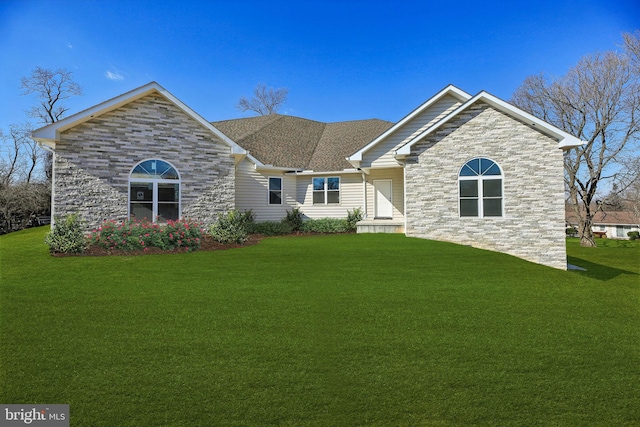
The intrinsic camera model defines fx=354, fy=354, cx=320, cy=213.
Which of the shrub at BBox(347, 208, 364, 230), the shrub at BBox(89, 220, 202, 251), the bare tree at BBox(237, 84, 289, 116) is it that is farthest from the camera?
the bare tree at BBox(237, 84, 289, 116)

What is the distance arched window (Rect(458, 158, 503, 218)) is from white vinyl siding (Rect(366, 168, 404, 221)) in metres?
6.26

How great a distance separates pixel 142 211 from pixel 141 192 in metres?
0.76

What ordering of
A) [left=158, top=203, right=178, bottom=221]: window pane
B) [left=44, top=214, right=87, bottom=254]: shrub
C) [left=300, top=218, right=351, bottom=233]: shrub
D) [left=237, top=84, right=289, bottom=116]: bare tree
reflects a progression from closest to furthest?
1. [left=44, top=214, right=87, bottom=254]: shrub
2. [left=158, top=203, right=178, bottom=221]: window pane
3. [left=300, top=218, right=351, bottom=233]: shrub
4. [left=237, top=84, right=289, bottom=116]: bare tree

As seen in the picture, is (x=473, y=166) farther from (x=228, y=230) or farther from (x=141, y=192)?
(x=141, y=192)

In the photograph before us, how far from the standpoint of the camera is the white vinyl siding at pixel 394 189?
19203mm

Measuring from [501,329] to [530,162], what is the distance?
886cm

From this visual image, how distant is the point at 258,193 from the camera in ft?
62.7

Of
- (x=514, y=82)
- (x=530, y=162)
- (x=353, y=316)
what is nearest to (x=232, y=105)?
(x=514, y=82)

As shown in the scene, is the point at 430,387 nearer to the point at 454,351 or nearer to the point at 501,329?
the point at 454,351

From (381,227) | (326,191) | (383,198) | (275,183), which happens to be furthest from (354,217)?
(275,183)

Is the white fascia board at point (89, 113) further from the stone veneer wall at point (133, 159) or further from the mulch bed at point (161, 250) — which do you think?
the mulch bed at point (161, 250)

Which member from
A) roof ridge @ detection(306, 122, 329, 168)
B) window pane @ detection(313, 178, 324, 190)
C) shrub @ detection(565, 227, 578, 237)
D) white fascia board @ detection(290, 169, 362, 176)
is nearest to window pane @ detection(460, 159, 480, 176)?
white fascia board @ detection(290, 169, 362, 176)

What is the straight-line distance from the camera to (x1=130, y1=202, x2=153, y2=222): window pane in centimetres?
1376

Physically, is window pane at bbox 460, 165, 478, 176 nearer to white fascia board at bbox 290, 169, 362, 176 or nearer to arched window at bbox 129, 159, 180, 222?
white fascia board at bbox 290, 169, 362, 176
